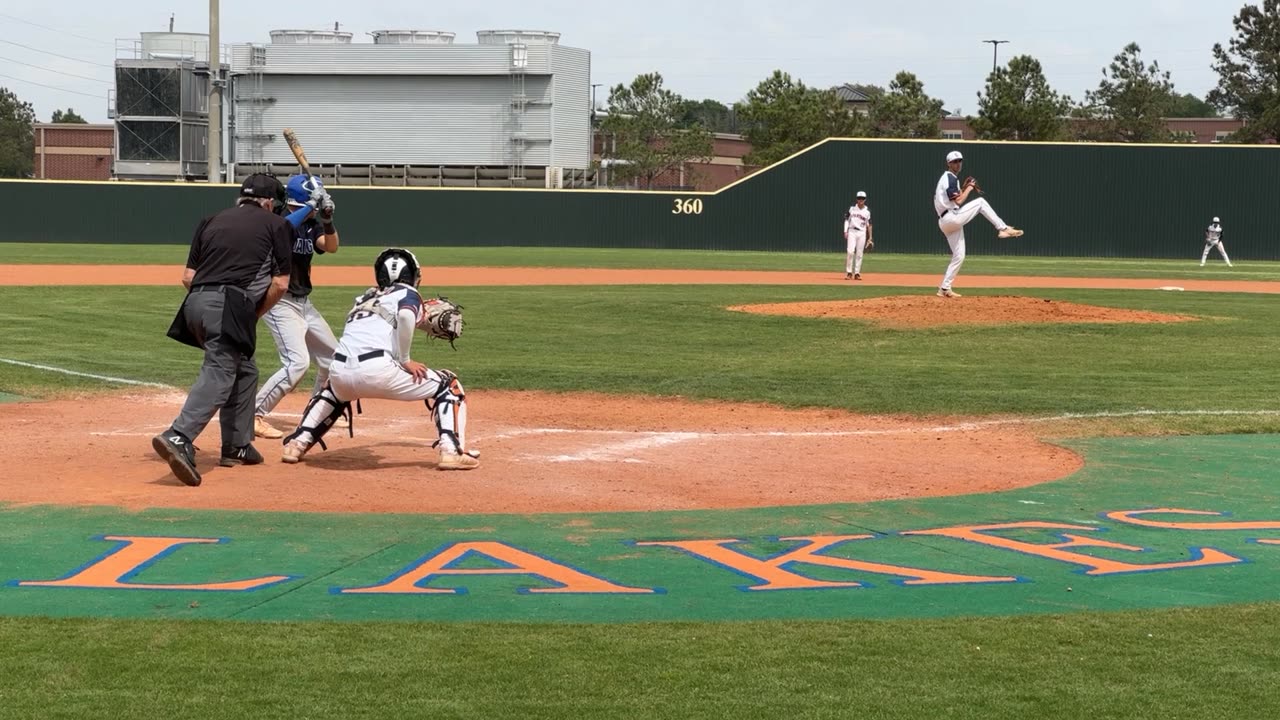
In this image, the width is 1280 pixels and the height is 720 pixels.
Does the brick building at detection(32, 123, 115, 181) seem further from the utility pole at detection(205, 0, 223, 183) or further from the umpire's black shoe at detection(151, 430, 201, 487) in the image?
the umpire's black shoe at detection(151, 430, 201, 487)

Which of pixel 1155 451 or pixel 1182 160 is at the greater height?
pixel 1182 160

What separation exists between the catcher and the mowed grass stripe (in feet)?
74.2

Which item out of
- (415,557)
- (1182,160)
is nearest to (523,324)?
(415,557)

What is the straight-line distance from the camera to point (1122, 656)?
5.29 meters

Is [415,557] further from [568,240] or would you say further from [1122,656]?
[568,240]

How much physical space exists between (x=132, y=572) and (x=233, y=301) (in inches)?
112

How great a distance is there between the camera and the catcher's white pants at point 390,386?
29.0 feet

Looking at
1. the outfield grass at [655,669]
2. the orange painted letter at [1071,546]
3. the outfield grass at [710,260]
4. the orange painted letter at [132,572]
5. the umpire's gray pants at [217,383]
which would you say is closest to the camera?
the outfield grass at [655,669]

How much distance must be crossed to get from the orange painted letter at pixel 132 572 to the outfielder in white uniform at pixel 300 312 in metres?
3.01

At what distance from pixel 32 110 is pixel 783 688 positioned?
12870 cm

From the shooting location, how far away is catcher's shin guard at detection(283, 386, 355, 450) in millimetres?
9266

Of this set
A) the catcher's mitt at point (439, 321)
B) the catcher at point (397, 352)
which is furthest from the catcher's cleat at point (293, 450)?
the catcher's mitt at point (439, 321)

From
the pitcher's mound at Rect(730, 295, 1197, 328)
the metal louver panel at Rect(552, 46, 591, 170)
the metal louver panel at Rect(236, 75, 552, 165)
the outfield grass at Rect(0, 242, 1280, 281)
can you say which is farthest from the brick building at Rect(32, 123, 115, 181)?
the pitcher's mound at Rect(730, 295, 1197, 328)

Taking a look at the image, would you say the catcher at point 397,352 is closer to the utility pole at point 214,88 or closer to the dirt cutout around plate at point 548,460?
the dirt cutout around plate at point 548,460
